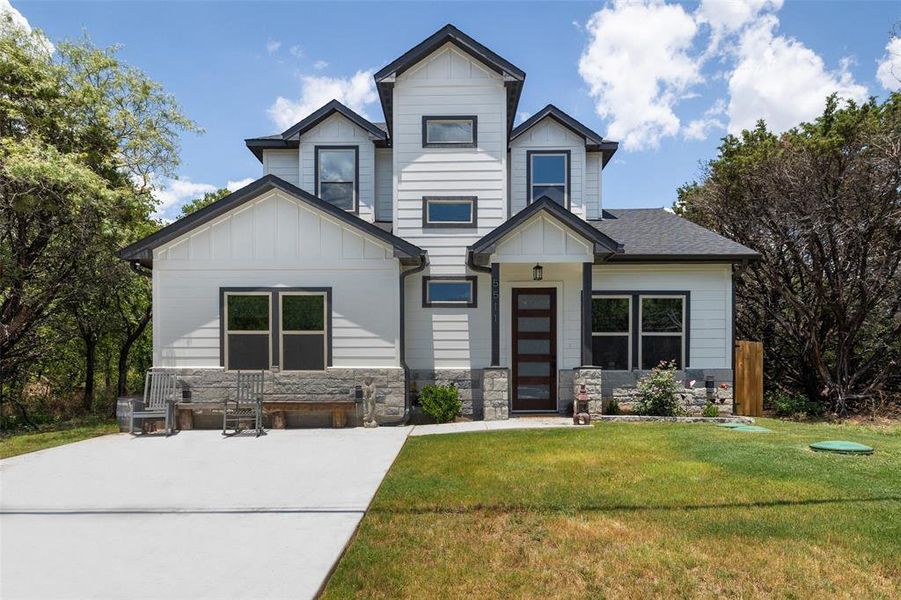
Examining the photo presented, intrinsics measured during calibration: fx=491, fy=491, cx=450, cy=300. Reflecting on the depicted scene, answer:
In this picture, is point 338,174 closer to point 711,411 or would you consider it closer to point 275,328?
point 275,328

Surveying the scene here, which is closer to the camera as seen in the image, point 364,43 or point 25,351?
point 364,43

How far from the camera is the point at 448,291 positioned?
1100cm

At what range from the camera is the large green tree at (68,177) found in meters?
10.4

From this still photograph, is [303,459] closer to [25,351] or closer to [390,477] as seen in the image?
[390,477]

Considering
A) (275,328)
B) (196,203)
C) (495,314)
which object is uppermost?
(196,203)

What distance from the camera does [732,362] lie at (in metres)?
11.1

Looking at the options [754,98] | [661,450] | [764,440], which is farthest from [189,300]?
[754,98]

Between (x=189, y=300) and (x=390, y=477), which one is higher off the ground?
(x=189, y=300)

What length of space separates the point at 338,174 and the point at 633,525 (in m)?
10.5

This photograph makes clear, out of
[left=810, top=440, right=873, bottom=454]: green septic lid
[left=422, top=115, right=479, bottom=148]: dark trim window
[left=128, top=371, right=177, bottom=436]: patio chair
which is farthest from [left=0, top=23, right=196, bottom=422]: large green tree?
[left=810, top=440, right=873, bottom=454]: green septic lid

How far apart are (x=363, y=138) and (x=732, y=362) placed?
10.3 metres

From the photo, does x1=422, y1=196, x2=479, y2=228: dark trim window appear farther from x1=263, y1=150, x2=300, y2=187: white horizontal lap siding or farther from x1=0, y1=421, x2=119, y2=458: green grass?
x1=0, y1=421, x2=119, y2=458: green grass

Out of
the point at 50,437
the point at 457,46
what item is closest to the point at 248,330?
the point at 50,437

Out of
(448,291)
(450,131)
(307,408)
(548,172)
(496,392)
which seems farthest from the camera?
(548,172)
